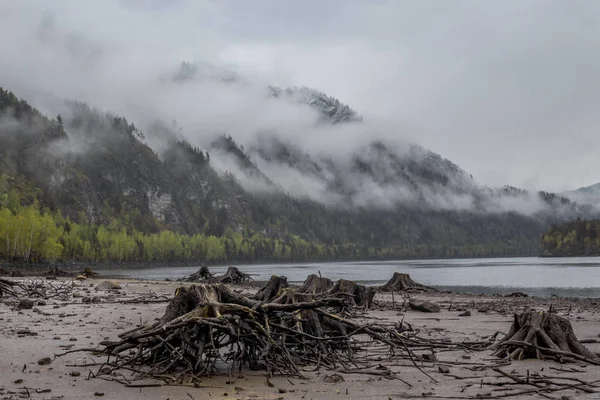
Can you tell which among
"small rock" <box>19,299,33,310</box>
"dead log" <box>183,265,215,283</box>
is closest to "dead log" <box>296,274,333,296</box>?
"small rock" <box>19,299,33,310</box>

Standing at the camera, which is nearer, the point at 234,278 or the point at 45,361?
the point at 45,361

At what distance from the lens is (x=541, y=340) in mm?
12922

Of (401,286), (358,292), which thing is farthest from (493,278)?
(358,292)

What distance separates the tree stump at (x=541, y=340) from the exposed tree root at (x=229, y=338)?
2.90 m

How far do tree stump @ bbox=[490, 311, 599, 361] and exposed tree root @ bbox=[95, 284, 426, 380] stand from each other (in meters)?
2.90

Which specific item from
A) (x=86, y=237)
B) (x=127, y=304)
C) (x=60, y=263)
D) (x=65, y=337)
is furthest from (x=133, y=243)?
(x=65, y=337)

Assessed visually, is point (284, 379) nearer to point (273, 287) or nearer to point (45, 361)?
point (45, 361)

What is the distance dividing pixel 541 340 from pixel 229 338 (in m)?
7.29

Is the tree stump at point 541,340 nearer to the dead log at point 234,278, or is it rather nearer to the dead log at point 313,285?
the dead log at point 313,285

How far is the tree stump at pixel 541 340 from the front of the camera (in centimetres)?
1259

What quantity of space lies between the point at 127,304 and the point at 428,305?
593 inches

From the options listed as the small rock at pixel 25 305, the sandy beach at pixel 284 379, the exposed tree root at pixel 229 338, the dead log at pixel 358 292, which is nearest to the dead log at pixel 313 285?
the dead log at pixel 358 292

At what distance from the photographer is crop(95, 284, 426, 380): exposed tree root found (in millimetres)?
10789

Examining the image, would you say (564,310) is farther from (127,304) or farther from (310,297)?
(127,304)
